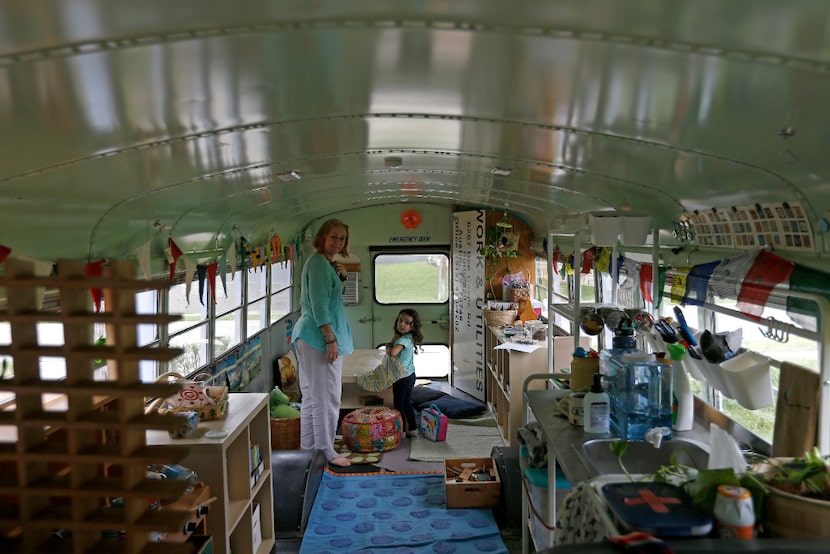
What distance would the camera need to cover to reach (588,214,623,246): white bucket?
374 centimetres

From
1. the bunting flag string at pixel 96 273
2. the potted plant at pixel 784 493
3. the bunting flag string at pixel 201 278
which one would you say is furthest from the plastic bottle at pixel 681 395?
the bunting flag string at pixel 201 278

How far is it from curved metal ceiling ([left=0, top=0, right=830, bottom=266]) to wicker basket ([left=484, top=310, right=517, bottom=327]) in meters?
4.22

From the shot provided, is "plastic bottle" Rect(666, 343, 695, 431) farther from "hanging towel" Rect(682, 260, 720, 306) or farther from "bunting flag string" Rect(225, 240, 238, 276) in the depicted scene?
"bunting flag string" Rect(225, 240, 238, 276)

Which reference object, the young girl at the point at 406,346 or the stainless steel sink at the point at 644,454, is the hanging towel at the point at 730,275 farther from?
the young girl at the point at 406,346

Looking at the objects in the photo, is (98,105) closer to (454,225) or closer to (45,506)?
(45,506)

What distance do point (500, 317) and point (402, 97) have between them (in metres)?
5.84

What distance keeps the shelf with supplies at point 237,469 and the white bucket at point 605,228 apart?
225 centimetres

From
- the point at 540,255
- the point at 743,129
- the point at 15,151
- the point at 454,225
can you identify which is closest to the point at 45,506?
the point at 15,151

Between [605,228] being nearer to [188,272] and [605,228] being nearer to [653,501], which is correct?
[653,501]

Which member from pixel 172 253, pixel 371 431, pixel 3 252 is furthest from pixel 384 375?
pixel 3 252

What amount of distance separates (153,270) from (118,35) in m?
3.12

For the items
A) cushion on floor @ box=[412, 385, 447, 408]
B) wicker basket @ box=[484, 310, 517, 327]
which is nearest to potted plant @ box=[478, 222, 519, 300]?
wicker basket @ box=[484, 310, 517, 327]

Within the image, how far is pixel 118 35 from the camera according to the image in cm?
147

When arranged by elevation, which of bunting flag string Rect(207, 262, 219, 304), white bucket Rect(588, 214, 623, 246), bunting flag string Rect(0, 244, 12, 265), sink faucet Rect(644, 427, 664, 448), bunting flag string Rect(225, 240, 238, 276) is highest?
white bucket Rect(588, 214, 623, 246)
